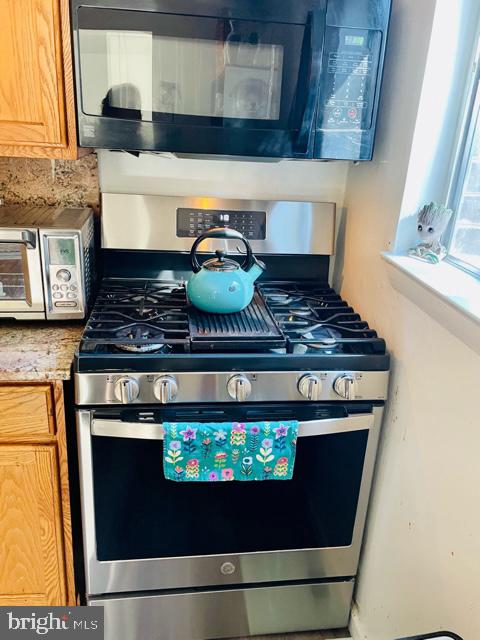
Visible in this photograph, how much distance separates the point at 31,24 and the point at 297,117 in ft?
2.22

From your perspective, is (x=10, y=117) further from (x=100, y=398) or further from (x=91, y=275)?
(x=100, y=398)

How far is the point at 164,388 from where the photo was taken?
118 cm

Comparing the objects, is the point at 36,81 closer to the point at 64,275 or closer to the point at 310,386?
the point at 64,275

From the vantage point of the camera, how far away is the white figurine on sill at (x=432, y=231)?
1219 millimetres

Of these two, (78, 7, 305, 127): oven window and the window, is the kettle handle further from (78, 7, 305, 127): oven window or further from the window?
the window

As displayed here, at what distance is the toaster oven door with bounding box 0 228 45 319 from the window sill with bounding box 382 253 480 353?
2.95 ft

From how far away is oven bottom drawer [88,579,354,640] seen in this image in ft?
4.71

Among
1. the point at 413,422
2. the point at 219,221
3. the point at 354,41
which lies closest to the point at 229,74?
the point at 354,41

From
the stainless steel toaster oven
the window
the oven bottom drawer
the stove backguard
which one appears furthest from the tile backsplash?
the oven bottom drawer

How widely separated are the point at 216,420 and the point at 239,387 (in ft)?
0.34

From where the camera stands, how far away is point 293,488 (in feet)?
4.43

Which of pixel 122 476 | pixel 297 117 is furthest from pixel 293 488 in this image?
pixel 297 117

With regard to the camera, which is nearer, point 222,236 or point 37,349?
point 37,349

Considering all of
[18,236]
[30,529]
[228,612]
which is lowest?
[228,612]
